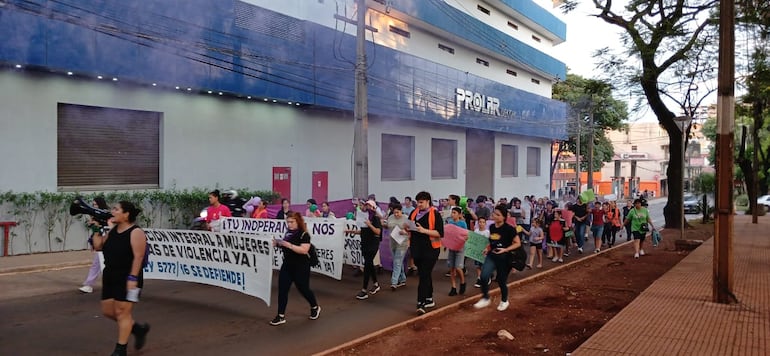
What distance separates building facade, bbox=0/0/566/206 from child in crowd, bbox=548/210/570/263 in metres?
6.80

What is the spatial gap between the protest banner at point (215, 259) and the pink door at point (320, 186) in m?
10.6

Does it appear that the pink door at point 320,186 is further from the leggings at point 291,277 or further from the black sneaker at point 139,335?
the black sneaker at point 139,335

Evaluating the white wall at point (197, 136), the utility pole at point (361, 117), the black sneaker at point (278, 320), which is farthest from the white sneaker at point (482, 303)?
the white wall at point (197, 136)

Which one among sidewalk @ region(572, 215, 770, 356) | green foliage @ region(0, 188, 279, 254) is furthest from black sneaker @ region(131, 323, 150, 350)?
green foliage @ region(0, 188, 279, 254)

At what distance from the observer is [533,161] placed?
119 feet

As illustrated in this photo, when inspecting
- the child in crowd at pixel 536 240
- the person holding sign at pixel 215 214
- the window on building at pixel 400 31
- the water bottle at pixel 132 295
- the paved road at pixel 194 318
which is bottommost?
the paved road at pixel 194 318

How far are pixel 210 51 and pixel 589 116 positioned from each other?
24967 mm

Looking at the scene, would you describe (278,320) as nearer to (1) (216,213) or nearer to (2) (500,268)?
(2) (500,268)

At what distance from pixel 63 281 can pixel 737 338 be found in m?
8.85

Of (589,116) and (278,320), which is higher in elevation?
(589,116)

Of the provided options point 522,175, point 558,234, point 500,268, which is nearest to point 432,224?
point 500,268

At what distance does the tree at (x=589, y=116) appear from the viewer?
36.9 m

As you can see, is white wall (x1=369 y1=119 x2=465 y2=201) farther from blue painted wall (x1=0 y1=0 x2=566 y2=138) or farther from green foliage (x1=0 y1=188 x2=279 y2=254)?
green foliage (x1=0 y1=188 x2=279 y2=254)

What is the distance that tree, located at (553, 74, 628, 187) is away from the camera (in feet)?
121
